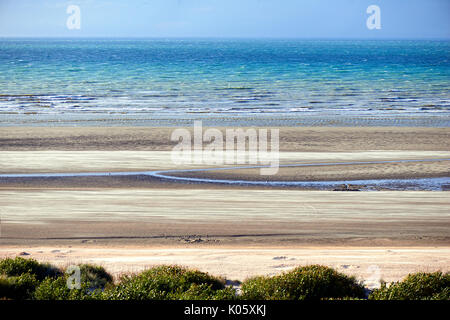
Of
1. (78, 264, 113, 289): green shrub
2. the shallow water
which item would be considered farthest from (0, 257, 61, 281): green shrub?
the shallow water

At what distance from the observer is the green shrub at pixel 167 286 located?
6480 mm

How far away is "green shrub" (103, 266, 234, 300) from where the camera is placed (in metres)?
6.48

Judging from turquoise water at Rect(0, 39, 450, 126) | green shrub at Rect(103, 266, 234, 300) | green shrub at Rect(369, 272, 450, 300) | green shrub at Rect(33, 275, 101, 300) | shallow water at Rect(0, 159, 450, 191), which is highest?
turquoise water at Rect(0, 39, 450, 126)

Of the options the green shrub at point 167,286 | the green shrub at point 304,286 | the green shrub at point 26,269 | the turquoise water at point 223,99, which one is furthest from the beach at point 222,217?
the turquoise water at point 223,99

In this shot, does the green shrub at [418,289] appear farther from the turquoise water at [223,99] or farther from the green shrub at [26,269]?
the turquoise water at [223,99]

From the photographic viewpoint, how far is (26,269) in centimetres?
741

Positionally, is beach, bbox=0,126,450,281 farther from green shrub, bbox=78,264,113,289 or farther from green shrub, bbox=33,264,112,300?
green shrub, bbox=33,264,112,300

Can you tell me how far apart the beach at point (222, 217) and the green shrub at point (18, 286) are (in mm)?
1263

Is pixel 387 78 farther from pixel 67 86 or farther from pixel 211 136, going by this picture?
pixel 211 136

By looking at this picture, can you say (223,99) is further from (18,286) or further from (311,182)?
(18,286)

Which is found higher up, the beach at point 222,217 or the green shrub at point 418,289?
the green shrub at point 418,289

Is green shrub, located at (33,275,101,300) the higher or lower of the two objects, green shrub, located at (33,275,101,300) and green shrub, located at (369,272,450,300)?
the higher

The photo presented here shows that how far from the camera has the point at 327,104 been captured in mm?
33938

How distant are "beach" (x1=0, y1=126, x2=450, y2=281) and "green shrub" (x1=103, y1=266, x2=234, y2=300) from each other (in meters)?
0.75
